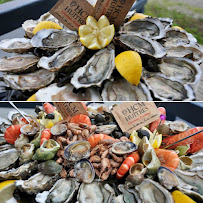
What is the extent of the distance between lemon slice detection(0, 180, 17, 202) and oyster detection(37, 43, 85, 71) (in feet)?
1.31

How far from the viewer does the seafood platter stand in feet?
2.35

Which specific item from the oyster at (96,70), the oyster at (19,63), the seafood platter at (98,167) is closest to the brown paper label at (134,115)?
the seafood platter at (98,167)

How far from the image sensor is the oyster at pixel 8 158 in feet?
2.77

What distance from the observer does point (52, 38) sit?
3.45 feet

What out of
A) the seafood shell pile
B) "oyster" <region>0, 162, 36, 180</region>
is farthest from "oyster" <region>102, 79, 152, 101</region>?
"oyster" <region>0, 162, 36, 180</region>

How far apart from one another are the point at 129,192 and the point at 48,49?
616mm

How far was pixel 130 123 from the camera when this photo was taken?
97 centimetres

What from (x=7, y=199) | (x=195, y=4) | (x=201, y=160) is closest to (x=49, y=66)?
(x=7, y=199)

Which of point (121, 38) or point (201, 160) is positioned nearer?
point (201, 160)

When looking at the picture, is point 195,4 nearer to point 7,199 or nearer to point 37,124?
point 37,124

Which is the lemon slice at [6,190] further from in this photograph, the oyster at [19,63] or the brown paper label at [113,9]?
the brown paper label at [113,9]

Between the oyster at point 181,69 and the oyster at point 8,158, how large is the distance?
0.62m

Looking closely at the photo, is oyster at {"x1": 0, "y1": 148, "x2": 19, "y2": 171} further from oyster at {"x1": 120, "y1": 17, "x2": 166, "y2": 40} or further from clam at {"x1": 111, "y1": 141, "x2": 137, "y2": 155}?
oyster at {"x1": 120, "y1": 17, "x2": 166, "y2": 40}

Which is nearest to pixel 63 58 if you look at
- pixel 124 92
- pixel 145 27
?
pixel 124 92
